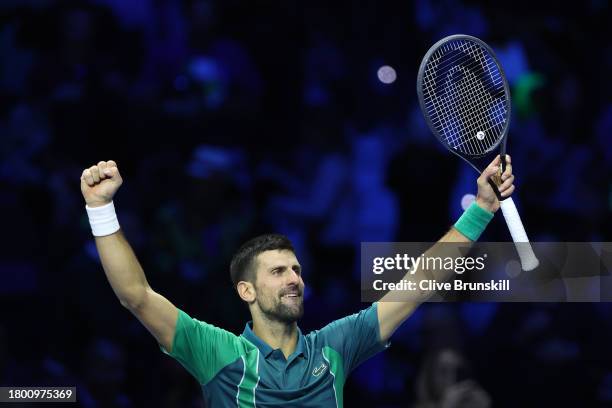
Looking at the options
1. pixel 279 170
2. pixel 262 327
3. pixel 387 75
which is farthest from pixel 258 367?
pixel 387 75

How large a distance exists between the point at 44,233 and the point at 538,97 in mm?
3594

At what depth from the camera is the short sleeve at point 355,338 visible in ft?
17.4

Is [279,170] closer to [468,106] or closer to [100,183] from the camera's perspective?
[468,106]

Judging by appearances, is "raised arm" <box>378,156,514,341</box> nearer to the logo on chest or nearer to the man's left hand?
the man's left hand

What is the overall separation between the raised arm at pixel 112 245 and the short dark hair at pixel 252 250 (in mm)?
528

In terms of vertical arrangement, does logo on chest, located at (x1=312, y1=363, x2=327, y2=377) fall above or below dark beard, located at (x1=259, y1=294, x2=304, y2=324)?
below

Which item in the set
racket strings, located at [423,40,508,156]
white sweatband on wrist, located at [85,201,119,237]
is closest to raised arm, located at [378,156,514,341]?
racket strings, located at [423,40,508,156]

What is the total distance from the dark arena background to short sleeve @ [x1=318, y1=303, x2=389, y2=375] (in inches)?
92.3

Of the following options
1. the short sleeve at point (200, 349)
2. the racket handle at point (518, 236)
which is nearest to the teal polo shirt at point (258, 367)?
the short sleeve at point (200, 349)

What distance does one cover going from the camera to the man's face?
5.24 metres

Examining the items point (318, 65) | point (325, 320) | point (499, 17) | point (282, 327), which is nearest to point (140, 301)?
point (282, 327)

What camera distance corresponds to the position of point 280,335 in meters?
5.28

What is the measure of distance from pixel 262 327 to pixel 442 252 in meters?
0.83

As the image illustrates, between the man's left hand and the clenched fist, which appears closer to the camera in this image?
the clenched fist
